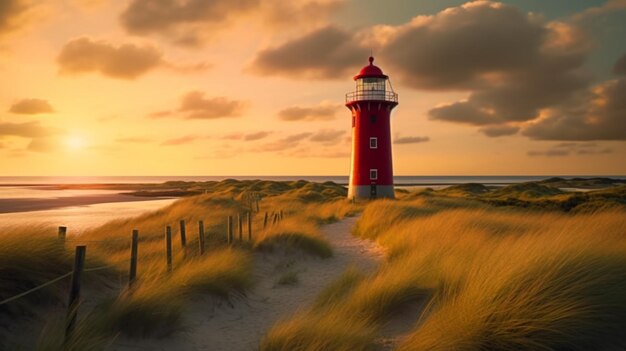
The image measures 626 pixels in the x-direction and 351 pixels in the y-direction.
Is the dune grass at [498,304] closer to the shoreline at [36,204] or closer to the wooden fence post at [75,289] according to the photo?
the wooden fence post at [75,289]

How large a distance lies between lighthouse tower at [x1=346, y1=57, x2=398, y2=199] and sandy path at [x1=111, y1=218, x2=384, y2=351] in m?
17.2

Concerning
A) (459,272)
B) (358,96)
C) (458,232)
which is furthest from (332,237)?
(358,96)

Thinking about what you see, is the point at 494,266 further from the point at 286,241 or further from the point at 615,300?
the point at 286,241

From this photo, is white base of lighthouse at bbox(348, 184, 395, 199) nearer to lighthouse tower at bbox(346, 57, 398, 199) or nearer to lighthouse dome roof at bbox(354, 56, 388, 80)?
lighthouse tower at bbox(346, 57, 398, 199)

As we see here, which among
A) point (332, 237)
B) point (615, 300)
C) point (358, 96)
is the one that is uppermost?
point (358, 96)

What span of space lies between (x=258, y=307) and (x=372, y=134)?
2388 cm

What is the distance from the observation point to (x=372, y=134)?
30609 mm

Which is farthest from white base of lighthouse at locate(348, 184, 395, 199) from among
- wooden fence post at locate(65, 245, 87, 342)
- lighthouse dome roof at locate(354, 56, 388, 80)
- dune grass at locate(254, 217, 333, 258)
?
wooden fence post at locate(65, 245, 87, 342)

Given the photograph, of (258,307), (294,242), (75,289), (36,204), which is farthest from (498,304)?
(36,204)

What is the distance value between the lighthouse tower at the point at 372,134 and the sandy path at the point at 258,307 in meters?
17.2

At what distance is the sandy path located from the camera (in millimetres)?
5934

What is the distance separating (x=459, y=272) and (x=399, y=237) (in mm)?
6429

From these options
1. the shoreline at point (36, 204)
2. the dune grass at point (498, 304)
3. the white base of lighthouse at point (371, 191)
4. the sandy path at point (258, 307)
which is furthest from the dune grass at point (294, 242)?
the shoreline at point (36, 204)

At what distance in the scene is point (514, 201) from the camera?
92.3ft
